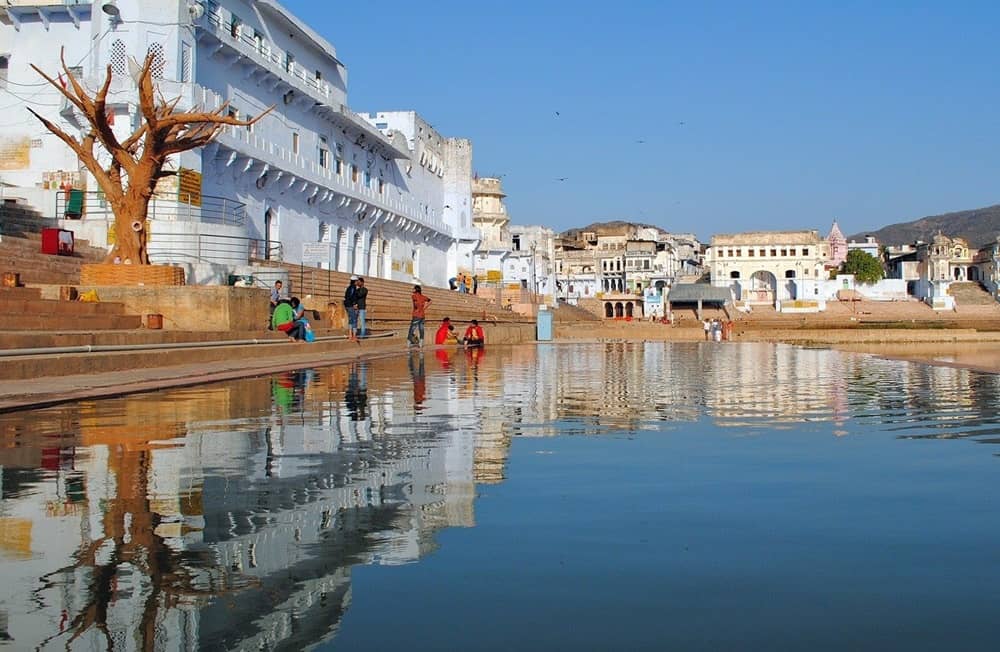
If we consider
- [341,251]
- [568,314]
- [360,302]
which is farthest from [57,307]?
[568,314]

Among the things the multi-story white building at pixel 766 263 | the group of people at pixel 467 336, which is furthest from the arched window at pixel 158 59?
the multi-story white building at pixel 766 263

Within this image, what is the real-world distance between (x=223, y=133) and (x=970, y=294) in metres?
95.1

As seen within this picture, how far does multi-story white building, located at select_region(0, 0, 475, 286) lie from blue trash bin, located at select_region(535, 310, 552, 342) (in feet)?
28.8

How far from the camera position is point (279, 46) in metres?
43.5

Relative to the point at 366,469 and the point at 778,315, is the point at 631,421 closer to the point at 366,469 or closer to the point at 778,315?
the point at 366,469

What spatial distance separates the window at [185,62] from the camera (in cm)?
3297

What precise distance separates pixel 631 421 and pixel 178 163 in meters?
25.8

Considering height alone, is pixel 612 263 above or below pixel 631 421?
above

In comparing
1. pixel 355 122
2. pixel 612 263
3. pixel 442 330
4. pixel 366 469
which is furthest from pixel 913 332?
pixel 612 263

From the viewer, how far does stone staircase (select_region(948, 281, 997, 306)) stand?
10666 centimetres

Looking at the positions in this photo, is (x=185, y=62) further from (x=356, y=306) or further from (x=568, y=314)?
(x=568, y=314)

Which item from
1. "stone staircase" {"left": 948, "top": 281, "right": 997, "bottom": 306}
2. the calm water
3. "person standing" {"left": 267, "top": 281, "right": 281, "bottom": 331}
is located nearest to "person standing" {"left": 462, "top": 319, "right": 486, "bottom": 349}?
"person standing" {"left": 267, "top": 281, "right": 281, "bottom": 331}

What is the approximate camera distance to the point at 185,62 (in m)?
33.2

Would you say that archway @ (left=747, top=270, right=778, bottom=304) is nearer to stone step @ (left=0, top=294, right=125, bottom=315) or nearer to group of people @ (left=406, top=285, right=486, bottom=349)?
group of people @ (left=406, top=285, right=486, bottom=349)
